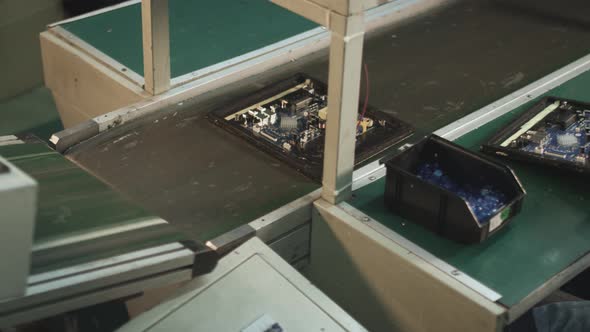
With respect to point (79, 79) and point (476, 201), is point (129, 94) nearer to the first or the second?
point (79, 79)

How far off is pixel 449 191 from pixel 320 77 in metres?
0.81

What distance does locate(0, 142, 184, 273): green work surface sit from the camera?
1.27 meters

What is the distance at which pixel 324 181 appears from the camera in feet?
5.63

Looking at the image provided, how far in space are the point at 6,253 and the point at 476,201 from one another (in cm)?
103

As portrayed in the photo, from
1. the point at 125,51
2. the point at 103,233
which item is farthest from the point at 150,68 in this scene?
the point at 103,233

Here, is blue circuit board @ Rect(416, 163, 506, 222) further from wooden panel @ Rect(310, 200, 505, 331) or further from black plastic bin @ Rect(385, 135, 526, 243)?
wooden panel @ Rect(310, 200, 505, 331)

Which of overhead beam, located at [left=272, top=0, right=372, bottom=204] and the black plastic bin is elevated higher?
overhead beam, located at [left=272, top=0, right=372, bottom=204]

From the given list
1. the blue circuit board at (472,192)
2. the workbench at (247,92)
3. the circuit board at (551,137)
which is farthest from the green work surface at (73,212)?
the circuit board at (551,137)

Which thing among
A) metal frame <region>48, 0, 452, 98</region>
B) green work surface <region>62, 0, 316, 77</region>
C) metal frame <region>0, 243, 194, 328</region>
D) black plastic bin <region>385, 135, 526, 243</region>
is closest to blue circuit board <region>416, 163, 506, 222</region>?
black plastic bin <region>385, 135, 526, 243</region>

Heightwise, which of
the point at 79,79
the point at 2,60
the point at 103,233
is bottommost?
the point at 2,60

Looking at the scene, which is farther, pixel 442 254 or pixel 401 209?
pixel 401 209

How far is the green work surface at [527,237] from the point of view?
152cm

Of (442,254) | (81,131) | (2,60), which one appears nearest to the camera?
(442,254)

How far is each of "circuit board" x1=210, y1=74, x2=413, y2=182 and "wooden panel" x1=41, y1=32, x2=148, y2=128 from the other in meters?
0.32
